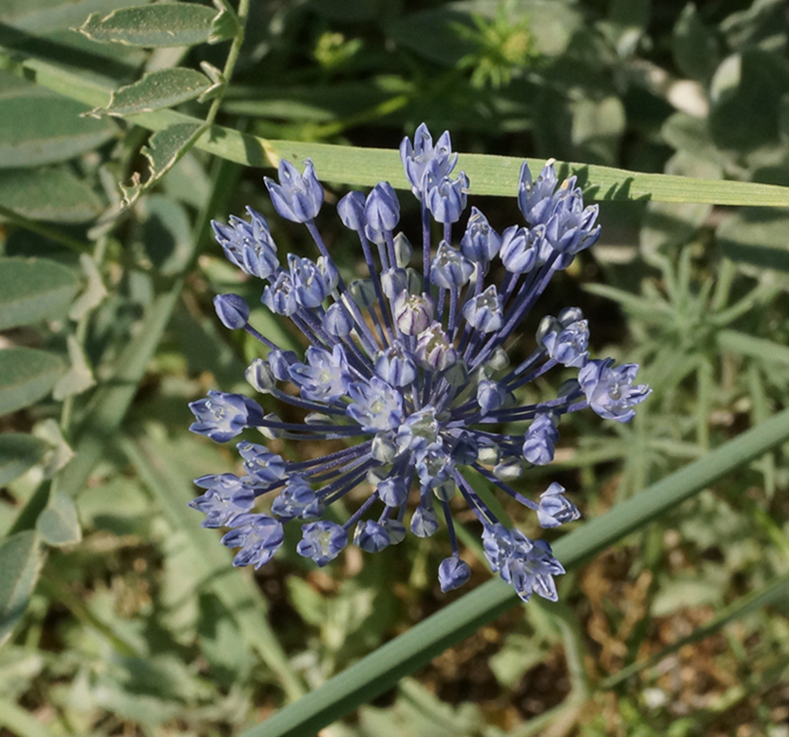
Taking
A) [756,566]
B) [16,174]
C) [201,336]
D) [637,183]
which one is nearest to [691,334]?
[637,183]

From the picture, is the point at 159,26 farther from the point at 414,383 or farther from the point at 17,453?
the point at 17,453

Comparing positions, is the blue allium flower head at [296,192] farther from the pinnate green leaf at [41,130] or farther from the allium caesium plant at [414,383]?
the pinnate green leaf at [41,130]

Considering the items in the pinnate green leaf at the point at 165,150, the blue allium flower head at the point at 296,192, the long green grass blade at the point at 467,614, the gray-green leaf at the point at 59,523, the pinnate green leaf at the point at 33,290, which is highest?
the pinnate green leaf at the point at 33,290

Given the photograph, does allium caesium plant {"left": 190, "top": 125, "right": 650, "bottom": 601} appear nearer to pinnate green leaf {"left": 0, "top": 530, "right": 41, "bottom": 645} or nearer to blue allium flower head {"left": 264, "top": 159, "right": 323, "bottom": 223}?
blue allium flower head {"left": 264, "top": 159, "right": 323, "bottom": 223}

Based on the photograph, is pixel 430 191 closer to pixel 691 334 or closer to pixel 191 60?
pixel 691 334

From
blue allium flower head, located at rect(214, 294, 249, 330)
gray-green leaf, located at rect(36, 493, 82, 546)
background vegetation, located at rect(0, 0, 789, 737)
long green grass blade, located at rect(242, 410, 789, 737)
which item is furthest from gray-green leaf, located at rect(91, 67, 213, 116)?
long green grass blade, located at rect(242, 410, 789, 737)

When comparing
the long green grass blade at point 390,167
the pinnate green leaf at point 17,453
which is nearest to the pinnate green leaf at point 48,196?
the long green grass blade at point 390,167
